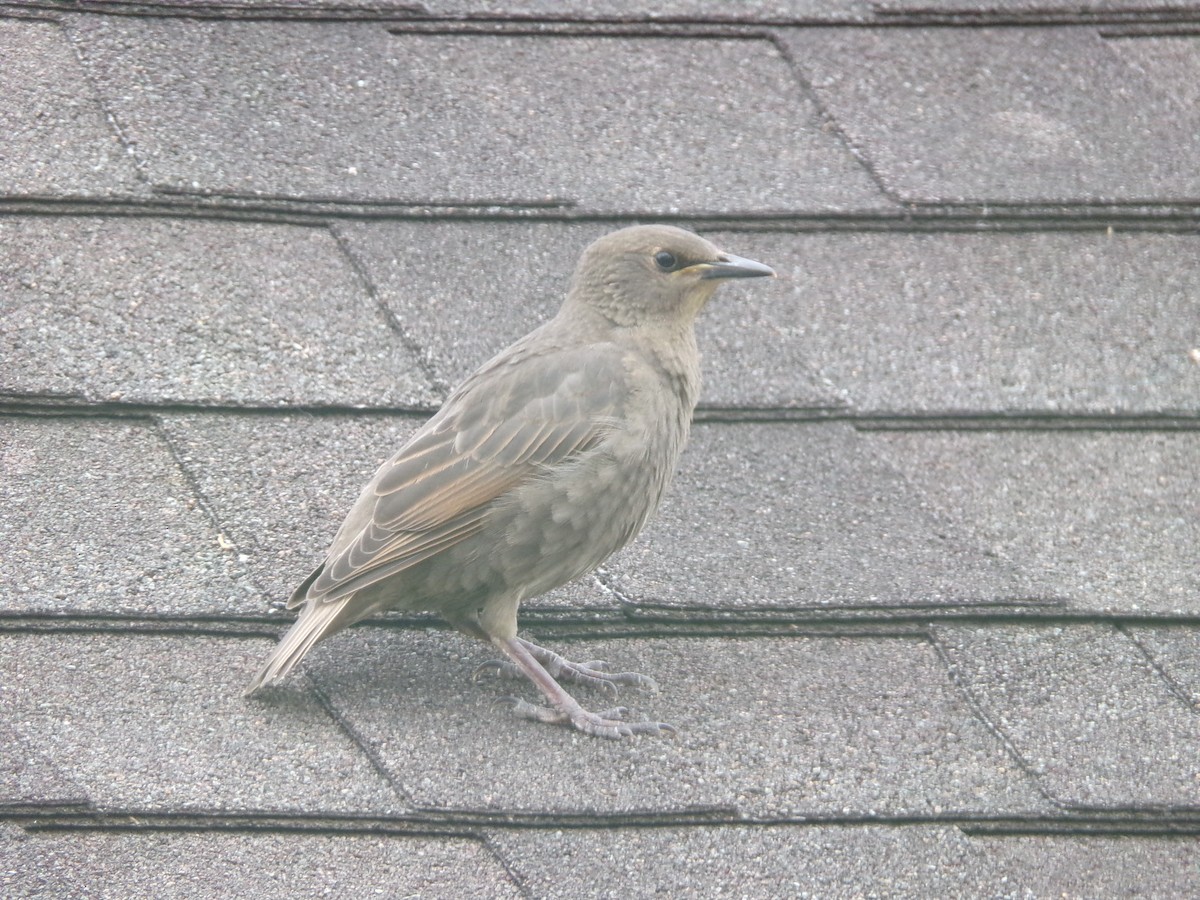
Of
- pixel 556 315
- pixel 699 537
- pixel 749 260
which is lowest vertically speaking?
pixel 699 537

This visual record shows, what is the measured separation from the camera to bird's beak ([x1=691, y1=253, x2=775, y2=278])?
3139mm

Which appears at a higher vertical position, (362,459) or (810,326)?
(810,326)

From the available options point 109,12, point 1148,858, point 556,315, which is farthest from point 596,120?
point 1148,858

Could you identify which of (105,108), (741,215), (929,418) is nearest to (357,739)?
(929,418)

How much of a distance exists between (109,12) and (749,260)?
1.58 meters

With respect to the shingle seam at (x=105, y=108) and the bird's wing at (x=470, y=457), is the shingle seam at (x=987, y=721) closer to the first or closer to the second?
the bird's wing at (x=470, y=457)

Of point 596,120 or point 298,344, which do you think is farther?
point 596,120

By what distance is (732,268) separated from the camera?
10.4ft

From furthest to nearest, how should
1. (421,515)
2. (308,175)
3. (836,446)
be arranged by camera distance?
(308,175), (836,446), (421,515)

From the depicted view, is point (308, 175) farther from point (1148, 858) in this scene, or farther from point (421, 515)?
point (1148, 858)

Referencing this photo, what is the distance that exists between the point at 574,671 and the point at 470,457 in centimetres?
44

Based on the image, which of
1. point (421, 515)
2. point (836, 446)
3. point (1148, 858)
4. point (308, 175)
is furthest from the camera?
point (308, 175)

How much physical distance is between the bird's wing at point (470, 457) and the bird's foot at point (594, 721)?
355mm

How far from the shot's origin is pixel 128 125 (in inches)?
135
